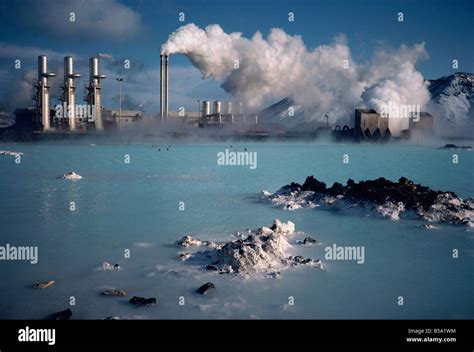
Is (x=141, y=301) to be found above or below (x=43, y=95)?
below

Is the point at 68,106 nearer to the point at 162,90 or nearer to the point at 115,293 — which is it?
the point at 162,90

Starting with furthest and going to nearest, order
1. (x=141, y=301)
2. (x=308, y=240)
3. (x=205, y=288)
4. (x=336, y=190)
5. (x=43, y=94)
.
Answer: (x=43, y=94) < (x=336, y=190) < (x=308, y=240) < (x=205, y=288) < (x=141, y=301)

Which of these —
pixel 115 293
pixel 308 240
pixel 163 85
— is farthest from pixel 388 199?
pixel 163 85

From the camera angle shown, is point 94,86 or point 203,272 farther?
point 94,86

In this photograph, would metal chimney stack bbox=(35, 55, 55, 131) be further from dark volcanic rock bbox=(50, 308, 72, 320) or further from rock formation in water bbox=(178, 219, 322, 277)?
dark volcanic rock bbox=(50, 308, 72, 320)

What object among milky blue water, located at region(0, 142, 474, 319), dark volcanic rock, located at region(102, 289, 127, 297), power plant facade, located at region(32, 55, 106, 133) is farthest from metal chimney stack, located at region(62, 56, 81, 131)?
dark volcanic rock, located at region(102, 289, 127, 297)
